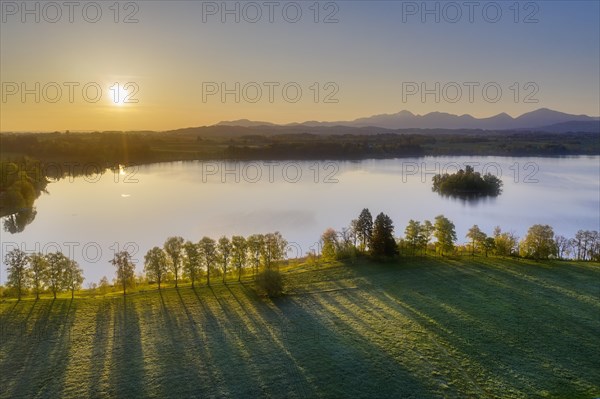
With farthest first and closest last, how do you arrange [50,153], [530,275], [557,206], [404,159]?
[404,159] < [50,153] < [557,206] < [530,275]

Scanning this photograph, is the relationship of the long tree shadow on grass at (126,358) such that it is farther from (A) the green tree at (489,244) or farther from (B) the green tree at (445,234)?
(A) the green tree at (489,244)

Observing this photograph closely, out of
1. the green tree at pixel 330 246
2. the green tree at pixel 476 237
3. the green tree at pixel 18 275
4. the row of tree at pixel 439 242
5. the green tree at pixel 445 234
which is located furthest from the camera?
the green tree at pixel 476 237

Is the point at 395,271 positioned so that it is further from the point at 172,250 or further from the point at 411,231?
the point at 172,250

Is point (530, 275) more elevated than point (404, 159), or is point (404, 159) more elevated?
point (404, 159)

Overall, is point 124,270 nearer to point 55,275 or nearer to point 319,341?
point 55,275

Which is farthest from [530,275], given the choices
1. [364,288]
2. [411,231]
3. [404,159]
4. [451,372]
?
[404,159]

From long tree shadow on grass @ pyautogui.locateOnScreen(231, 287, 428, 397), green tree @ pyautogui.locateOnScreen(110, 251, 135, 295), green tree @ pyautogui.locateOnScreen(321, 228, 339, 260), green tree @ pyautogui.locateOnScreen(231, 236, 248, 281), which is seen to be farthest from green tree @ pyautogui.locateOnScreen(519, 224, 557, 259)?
green tree @ pyautogui.locateOnScreen(110, 251, 135, 295)

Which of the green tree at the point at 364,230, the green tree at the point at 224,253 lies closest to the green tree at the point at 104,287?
the green tree at the point at 224,253
